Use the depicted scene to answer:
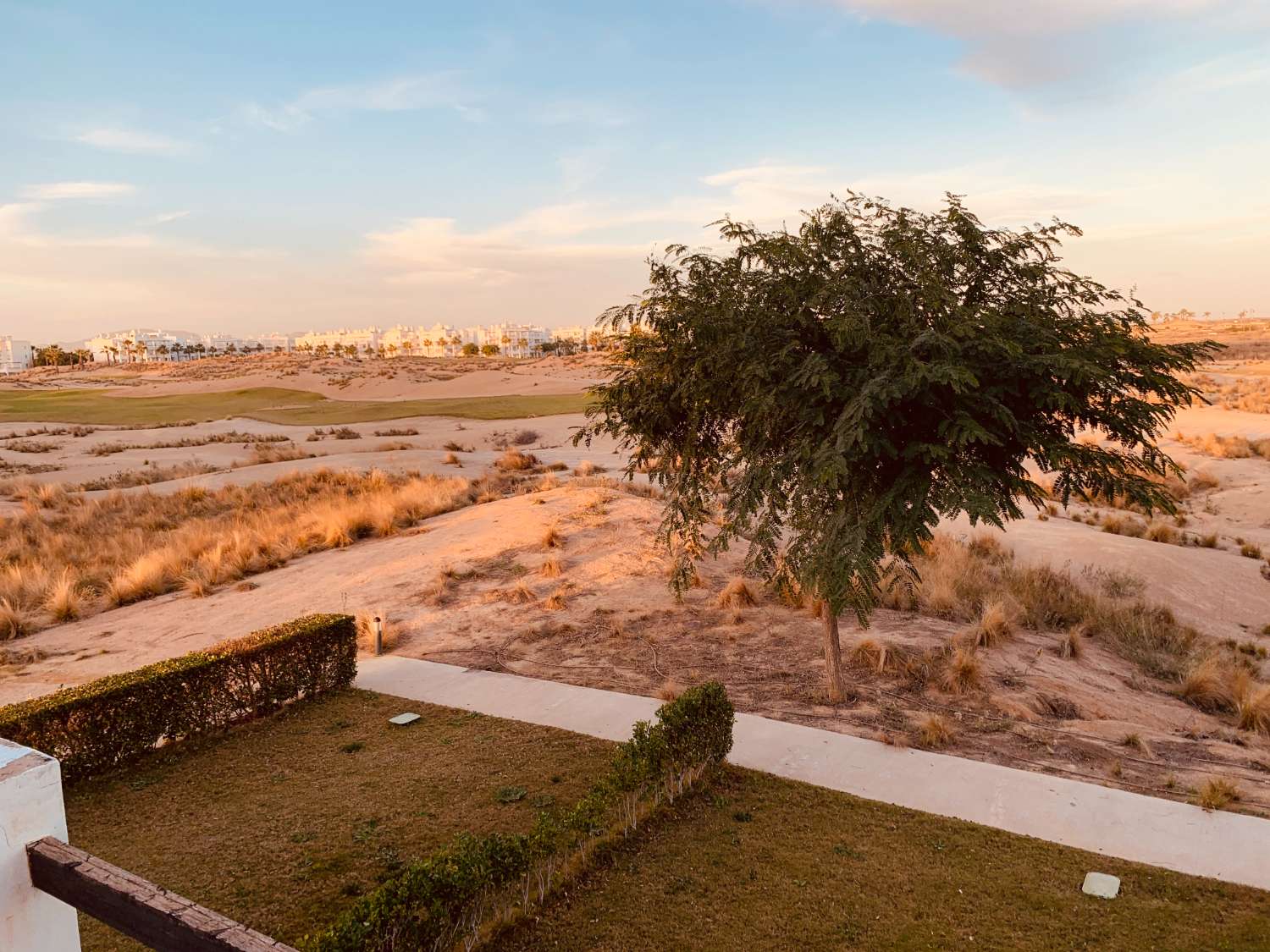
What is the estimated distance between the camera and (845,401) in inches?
328

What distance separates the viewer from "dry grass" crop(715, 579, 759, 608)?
47.2ft

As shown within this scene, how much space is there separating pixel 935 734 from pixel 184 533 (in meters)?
18.4

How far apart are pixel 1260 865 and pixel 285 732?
10120mm

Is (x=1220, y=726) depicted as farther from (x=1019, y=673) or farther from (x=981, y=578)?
(x=981, y=578)

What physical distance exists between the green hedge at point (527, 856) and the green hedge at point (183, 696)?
4.70 m

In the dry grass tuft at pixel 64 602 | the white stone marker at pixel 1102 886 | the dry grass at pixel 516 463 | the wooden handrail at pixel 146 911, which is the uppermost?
the wooden handrail at pixel 146 911

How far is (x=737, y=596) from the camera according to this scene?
14469mm

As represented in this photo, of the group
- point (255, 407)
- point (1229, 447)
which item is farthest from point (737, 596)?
point (255, 407)

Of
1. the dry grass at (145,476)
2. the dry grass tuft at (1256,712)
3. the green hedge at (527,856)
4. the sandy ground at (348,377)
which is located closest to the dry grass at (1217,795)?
the dry grass tuft at (1256,712)

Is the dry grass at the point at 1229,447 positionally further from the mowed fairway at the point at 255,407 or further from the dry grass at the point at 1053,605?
the mowed fairway at the point at 255,407

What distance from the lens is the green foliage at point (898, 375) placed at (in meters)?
7.54

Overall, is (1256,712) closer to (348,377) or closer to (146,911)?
(146,911)

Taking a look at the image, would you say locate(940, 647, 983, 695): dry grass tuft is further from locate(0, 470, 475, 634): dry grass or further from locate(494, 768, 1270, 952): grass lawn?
locate(0, 470, 475, 634): dry grass

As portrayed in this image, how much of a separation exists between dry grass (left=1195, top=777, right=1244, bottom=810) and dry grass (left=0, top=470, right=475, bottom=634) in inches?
661
